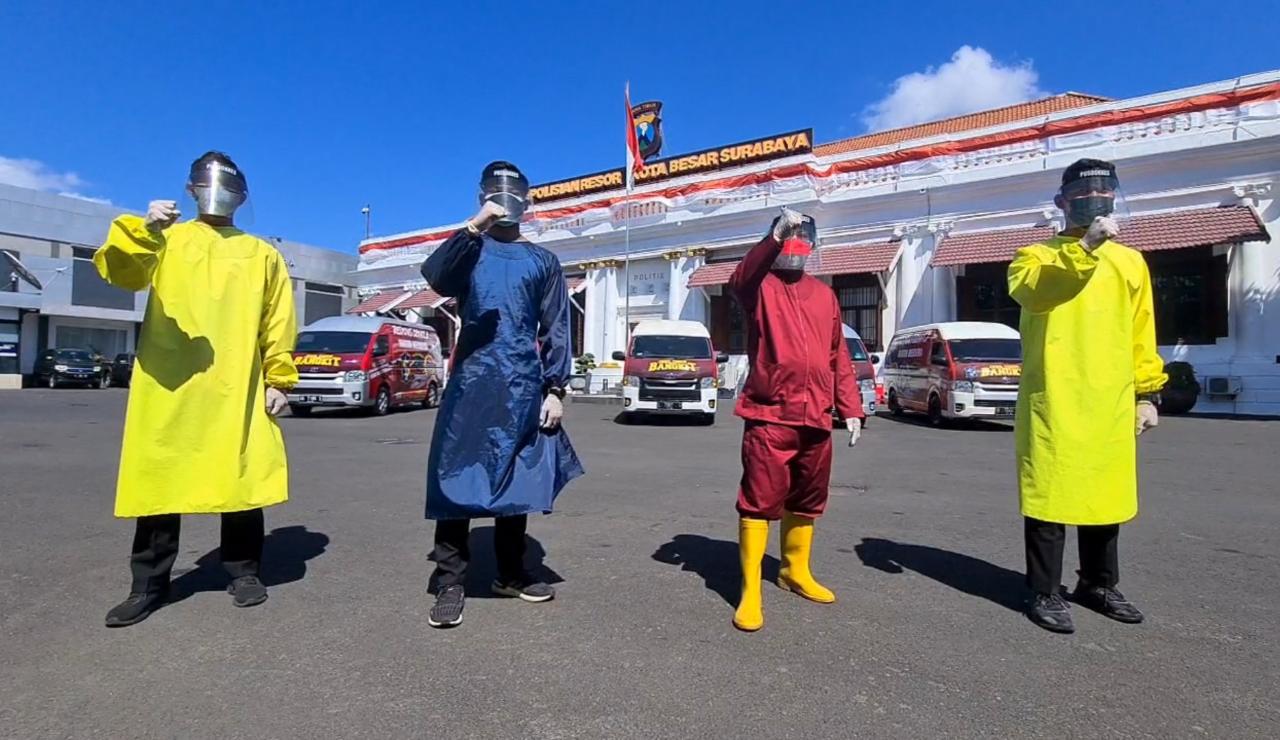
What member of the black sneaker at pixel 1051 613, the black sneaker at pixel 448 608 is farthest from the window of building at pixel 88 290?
the black sneaker at pixel 1051 613

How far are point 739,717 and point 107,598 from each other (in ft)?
9.97

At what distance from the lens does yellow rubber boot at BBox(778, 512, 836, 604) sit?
3699mm

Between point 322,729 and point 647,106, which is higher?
point 647,106

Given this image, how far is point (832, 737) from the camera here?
2305mm

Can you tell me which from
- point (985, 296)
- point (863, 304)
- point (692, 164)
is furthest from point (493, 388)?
point (692, 164)

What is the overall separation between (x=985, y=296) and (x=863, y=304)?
3800 mm

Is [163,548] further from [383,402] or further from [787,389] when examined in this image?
[383,402]

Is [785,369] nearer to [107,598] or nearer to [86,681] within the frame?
[86,681]

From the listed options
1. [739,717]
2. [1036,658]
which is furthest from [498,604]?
[1036,658]

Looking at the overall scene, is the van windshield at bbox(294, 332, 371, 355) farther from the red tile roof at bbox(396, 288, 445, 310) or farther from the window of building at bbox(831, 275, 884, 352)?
the red tile roof at bbox(396, 288, 445, 310)

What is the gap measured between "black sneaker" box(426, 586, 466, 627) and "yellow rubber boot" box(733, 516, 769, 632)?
3.93 feet

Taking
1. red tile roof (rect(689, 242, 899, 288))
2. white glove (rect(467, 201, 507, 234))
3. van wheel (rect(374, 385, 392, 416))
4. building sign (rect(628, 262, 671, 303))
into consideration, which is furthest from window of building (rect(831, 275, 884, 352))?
white glove (rect(467, 201, 507, 234))

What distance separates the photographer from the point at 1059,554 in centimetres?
338

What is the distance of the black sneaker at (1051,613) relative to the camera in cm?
323
